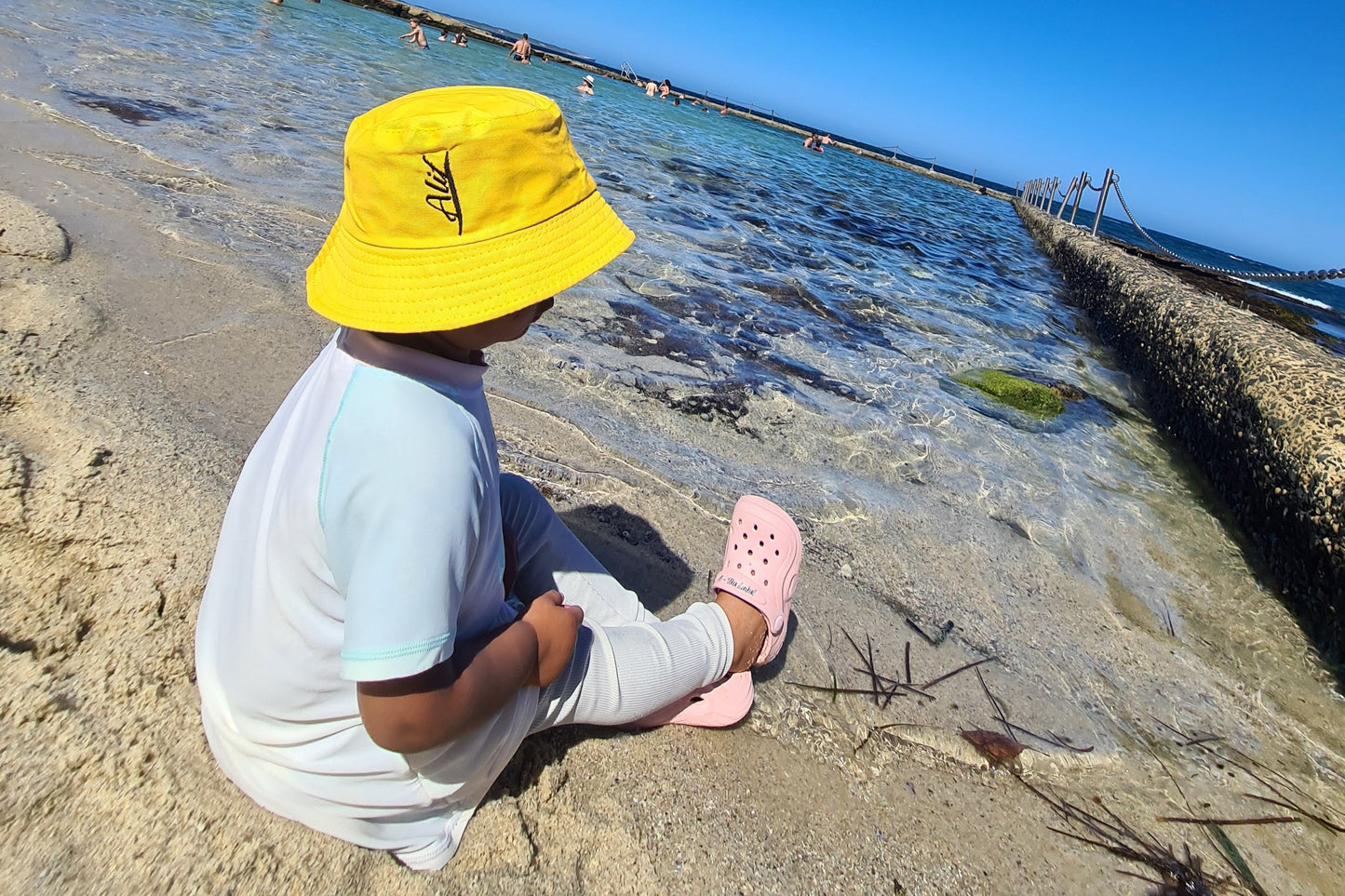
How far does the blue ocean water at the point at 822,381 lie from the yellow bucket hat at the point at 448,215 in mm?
1594

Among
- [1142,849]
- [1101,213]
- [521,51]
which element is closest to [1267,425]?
[1142,849]

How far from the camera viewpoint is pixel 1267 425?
3.68 metres

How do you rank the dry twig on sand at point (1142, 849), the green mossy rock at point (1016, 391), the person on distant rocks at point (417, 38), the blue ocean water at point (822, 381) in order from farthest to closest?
the person on distant rocks at point (417, 38) → the green mossy rock at point (1016, 391) → the blue ocean water at point (822, 381) → the dry twig on sand at point (1142, 849)

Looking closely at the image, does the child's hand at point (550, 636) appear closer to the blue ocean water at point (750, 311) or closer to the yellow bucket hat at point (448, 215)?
the yellow bucket hat at point (448, 215)

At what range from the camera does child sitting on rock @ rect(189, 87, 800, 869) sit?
3.21 feet

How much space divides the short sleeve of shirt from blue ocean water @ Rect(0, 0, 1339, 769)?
62.1 inches

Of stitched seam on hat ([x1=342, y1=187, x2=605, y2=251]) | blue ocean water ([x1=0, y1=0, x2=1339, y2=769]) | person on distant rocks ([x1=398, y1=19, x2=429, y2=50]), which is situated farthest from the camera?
person on distant rocks ([x1=398, y1=19, x2=429, y2=50])

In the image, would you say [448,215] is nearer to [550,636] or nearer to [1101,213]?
[550,636]

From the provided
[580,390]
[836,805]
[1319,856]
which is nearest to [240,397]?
[580,390]

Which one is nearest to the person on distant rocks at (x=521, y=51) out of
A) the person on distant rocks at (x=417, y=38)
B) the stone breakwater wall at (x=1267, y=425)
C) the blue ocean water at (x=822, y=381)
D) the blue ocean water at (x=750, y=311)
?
the person on distant rocks at (x=417, y=38)

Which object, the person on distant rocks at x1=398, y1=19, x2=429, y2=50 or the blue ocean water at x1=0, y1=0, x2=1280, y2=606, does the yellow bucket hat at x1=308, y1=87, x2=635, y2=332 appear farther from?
the person on distant rocks at x1=398, y1=19, x2=429, y2=50

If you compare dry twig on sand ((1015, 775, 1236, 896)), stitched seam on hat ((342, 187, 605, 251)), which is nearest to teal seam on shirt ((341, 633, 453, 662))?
stitched seam on hat ((342, 187, 605, 251))

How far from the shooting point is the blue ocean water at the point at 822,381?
2729mm

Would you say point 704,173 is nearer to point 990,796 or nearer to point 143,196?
point 143,196
